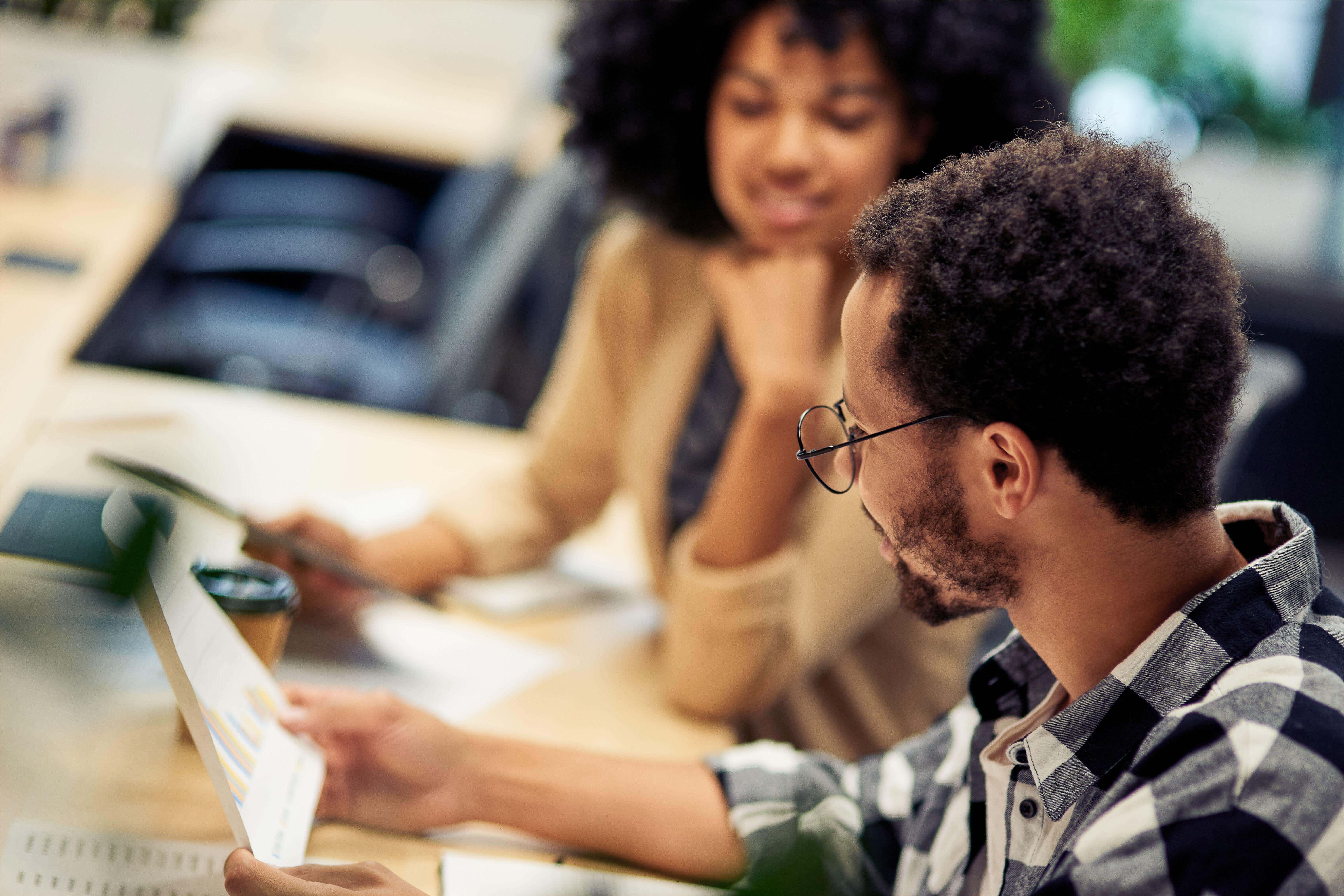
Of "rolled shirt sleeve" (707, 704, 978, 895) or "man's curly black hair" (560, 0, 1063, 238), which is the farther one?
"man's curly black hair" (560, 0, 1063, 238)

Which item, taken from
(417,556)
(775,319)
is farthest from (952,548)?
(417,556)

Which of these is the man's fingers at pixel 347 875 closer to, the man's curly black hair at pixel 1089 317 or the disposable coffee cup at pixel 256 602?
the disposable coffee cup at pixel 256 602

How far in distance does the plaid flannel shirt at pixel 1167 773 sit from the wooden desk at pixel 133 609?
30 centimetres

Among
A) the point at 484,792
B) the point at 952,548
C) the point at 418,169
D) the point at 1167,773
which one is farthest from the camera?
the point at 418,169

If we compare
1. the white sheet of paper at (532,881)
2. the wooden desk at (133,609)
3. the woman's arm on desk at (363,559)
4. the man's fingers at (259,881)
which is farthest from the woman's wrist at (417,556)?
the man's fingers at (259,881)

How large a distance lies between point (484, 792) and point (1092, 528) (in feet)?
1.67

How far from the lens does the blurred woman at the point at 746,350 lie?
117cm

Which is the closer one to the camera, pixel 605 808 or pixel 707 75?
pixel 605 808

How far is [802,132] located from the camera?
126 centimetres

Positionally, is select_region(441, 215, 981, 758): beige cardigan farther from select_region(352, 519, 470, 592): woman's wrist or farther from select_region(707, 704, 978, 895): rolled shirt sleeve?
select_region(707, 704, 978, 895): rolled shirt sleeve

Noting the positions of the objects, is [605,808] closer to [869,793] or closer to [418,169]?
[869,793]

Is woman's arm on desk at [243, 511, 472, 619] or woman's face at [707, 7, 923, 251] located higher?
woman's face at [707, 7, 923, 251]

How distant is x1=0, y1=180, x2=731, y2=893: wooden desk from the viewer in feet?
2.52

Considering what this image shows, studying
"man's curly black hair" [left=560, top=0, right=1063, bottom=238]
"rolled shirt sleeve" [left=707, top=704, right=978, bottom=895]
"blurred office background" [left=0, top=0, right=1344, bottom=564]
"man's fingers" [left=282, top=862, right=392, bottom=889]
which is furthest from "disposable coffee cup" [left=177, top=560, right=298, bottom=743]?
"blurred office background" [left=0, top=0, right=1344, bottom=564]
